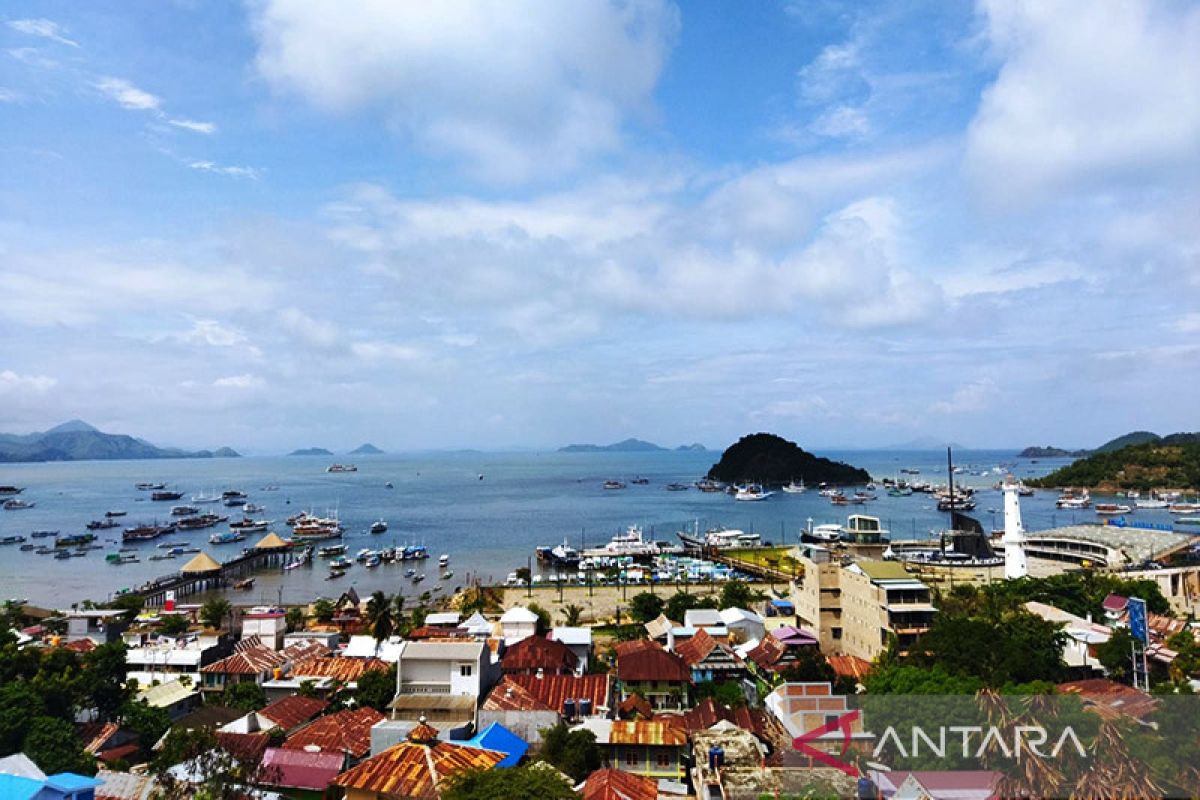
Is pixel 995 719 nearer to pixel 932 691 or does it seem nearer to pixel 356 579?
pixel 932 691

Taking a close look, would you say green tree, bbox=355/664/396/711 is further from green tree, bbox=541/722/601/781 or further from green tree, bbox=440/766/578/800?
green tree, bbox=440/766/578/800

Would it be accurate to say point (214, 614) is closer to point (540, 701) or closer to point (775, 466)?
point (540, 701)

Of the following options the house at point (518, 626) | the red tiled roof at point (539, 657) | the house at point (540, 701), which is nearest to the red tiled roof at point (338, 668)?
the red tiled roof at point (539, 657)

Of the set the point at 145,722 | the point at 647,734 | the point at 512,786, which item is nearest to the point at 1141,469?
the point at 647,734

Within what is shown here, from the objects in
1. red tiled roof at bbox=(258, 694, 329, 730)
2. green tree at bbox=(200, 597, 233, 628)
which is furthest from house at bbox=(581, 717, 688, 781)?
green tree at bbox=(200, 597, 233, 628)

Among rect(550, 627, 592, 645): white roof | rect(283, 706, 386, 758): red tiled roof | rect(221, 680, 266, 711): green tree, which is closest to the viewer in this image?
rect(283, 706, 386, 758): red tiled roof

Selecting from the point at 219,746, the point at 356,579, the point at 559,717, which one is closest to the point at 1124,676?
the point at 559,717

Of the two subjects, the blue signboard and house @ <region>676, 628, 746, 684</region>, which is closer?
the blue signboard

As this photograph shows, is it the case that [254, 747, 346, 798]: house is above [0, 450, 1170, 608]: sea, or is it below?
above
